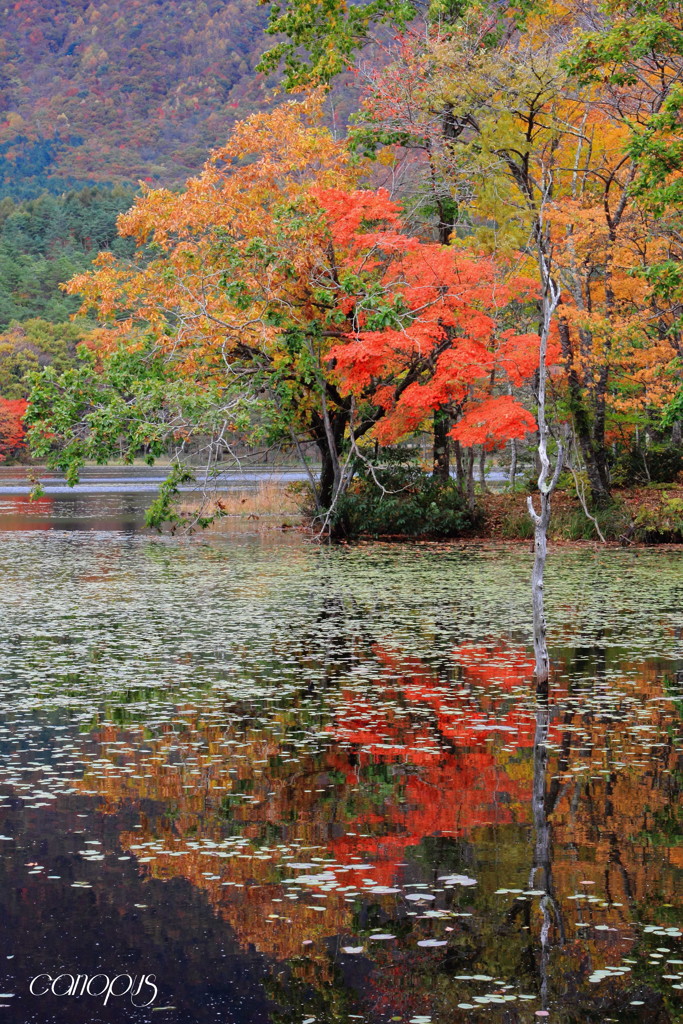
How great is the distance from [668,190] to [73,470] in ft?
47.0

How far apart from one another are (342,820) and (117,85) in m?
165

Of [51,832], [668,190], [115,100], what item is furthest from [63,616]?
[115,100]

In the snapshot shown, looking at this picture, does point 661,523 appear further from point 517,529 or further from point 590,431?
point 517,529

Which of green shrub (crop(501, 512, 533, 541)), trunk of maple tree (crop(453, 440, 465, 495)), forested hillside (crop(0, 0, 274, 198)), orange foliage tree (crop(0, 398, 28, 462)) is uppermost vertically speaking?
forested hillside (crop(0, 0, 274, 198))

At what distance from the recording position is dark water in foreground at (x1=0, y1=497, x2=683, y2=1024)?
4.99 metres

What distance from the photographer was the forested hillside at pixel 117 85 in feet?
469

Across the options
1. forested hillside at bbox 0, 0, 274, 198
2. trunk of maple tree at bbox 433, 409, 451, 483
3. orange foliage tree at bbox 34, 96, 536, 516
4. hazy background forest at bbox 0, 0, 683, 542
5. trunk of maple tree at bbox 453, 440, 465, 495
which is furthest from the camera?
forested hillside at bbox 0, 0, 274, 198

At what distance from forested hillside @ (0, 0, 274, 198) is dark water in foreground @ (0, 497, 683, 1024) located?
12010cm

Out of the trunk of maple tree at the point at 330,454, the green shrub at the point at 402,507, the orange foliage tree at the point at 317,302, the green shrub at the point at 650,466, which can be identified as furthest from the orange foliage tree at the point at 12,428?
the green shrub at the point at 650,466

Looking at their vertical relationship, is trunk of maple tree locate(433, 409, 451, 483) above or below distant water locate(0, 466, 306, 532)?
above

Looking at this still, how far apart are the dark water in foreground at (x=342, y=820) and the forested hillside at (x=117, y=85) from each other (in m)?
120

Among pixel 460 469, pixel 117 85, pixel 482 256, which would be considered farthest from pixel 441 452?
pixel 117 85

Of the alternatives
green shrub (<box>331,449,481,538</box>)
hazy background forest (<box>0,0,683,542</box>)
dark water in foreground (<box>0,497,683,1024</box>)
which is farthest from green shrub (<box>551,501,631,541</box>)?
dark water in foreground (<box>0,497,683,1024</box>)

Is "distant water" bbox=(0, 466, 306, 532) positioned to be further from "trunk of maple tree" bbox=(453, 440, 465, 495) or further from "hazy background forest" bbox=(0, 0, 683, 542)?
"trunk of maple tree" bbox=(453, 440, 465, 495)
